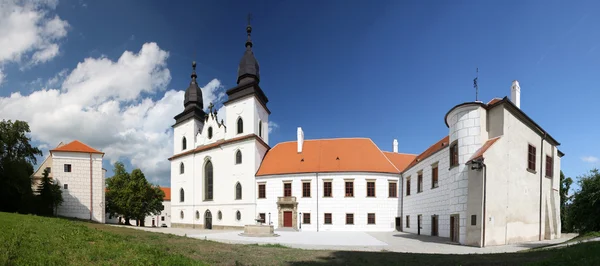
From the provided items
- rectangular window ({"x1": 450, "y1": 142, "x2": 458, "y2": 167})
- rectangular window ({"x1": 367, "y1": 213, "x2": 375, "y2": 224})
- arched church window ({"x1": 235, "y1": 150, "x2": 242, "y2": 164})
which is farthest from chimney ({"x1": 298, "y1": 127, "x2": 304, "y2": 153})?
rectangular window ({"x1": 450, "y1": 142, "x2": 458, "y2": 167})

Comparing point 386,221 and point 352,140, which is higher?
point 352,140

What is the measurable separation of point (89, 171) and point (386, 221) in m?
31.9

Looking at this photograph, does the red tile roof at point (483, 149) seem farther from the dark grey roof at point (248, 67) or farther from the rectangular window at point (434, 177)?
the dark grey roof at point (248, 67)

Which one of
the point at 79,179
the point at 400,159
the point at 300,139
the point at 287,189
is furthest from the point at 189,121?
the point at 400,159

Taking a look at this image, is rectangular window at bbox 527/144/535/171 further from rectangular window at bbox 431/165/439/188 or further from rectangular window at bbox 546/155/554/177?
rectangular window at bbox 431/165/439/188

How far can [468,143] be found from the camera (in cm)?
1741

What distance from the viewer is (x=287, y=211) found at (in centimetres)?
3156

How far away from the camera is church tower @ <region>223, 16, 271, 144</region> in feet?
116

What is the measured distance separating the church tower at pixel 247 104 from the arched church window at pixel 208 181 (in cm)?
412

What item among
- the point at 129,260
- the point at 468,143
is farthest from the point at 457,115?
the point at 129,260

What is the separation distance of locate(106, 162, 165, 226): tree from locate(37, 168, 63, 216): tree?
7.00 meters

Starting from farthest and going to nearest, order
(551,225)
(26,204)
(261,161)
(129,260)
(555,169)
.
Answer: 1. (261,161)
2. (26,204)
3. (555,169)
4. (551,225)
5. (129,260)

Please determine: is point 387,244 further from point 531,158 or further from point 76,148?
point 76,148

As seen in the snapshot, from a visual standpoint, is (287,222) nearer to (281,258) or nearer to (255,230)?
(255,230)
